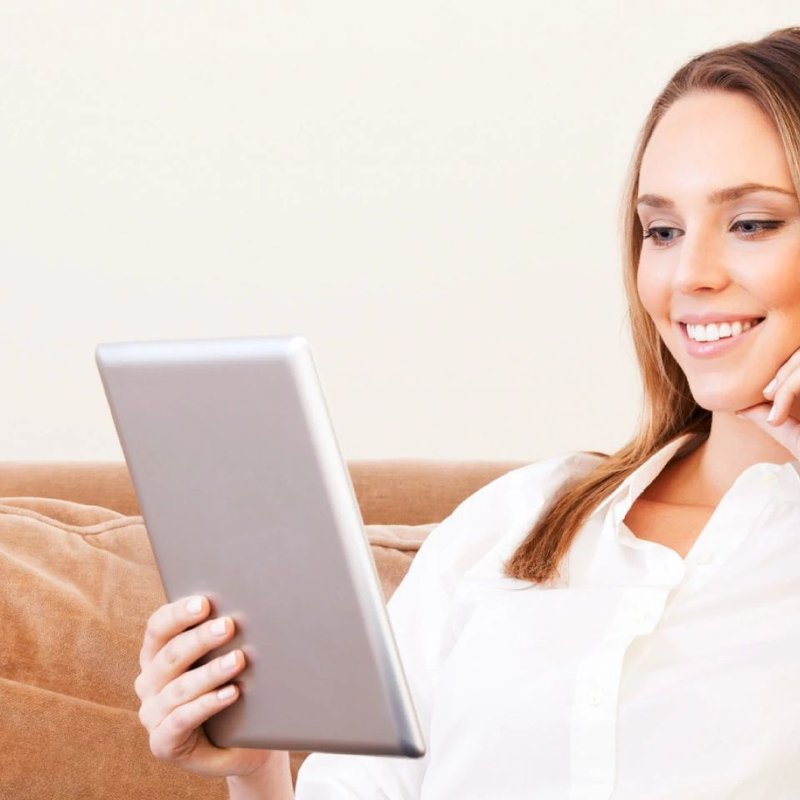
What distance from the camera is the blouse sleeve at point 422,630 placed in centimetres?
147

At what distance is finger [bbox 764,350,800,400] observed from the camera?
4.42ft

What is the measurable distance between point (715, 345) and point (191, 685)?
638 millimetres

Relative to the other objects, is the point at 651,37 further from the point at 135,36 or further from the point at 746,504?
the point at 746,504

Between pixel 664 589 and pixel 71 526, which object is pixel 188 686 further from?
pixel 71 526

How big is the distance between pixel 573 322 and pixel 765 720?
1.69m

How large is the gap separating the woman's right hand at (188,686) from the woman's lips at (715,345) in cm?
60

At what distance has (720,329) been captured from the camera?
4.58 ft

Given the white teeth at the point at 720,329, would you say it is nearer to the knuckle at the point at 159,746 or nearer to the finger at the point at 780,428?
the finger at the point at 780,428

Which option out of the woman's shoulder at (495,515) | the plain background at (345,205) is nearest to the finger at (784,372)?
the woman's shoulder at (495,515)

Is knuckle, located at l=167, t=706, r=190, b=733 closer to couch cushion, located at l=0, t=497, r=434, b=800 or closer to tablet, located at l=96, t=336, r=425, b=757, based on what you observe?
tablet, located at l=96, t=336, r=425, b=757

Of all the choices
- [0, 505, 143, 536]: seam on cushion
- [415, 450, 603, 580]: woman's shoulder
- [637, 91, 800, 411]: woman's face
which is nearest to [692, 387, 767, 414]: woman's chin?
[637, 91, 800, 411]: woman's face

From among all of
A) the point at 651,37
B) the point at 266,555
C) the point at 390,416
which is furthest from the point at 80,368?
the point at 266,555

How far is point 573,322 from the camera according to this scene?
291 centimetres

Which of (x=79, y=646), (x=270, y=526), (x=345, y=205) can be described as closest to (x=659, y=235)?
(x=270, y=526)
